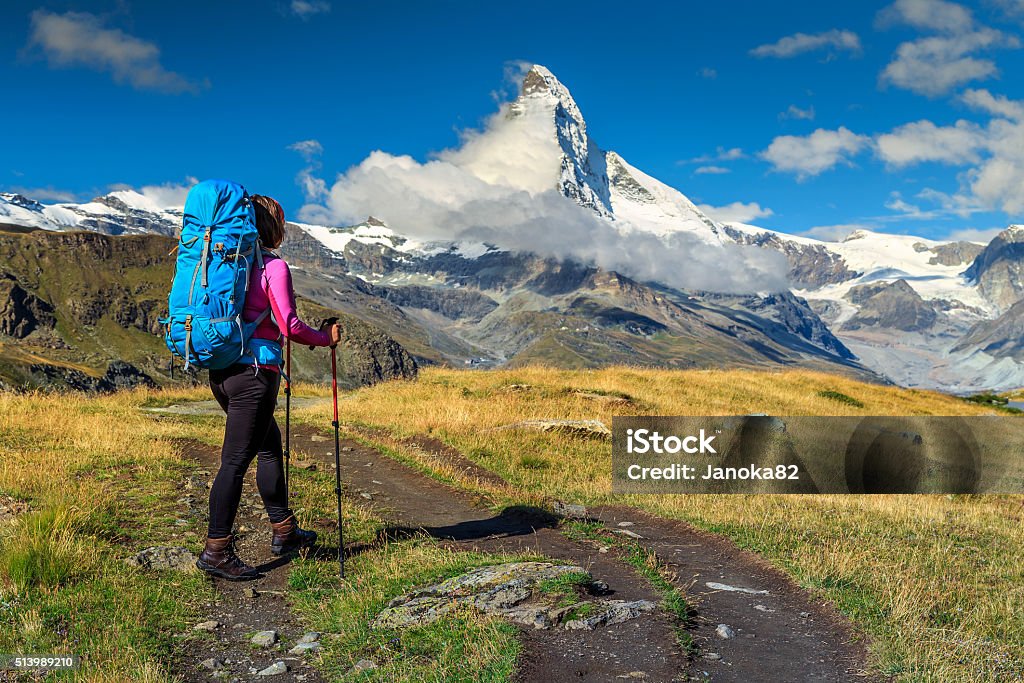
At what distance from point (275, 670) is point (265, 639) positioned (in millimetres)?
714

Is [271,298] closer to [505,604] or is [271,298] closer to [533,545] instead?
[505,604]

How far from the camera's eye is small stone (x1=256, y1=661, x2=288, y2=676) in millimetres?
6691

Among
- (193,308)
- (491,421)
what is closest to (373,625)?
(193,308)

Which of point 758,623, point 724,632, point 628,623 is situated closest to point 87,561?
point 628,623

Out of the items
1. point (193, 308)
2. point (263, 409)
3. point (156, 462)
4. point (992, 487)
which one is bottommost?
point (992, 487)

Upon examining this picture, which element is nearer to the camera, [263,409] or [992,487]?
[263,409]

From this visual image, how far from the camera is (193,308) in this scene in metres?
8.21

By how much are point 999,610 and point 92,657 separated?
9.89 metres

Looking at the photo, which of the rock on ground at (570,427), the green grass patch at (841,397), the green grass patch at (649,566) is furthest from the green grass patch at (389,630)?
the green grass patch at (841,397)

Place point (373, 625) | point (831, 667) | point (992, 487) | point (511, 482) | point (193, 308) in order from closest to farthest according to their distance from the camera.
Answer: point (831, 667) → point (373, 625) → point (193, 308) → point (511, 482) → point (992, 487)

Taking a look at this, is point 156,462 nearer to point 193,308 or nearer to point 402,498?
point 402,498

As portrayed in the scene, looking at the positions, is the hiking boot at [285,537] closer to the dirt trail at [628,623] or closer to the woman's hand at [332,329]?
the dirt trail at [628,623]

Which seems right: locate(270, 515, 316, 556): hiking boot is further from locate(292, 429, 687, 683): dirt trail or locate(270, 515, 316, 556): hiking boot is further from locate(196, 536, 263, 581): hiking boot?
locate(292, 429, 687, 683): dirt trail

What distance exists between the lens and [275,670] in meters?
6.73
